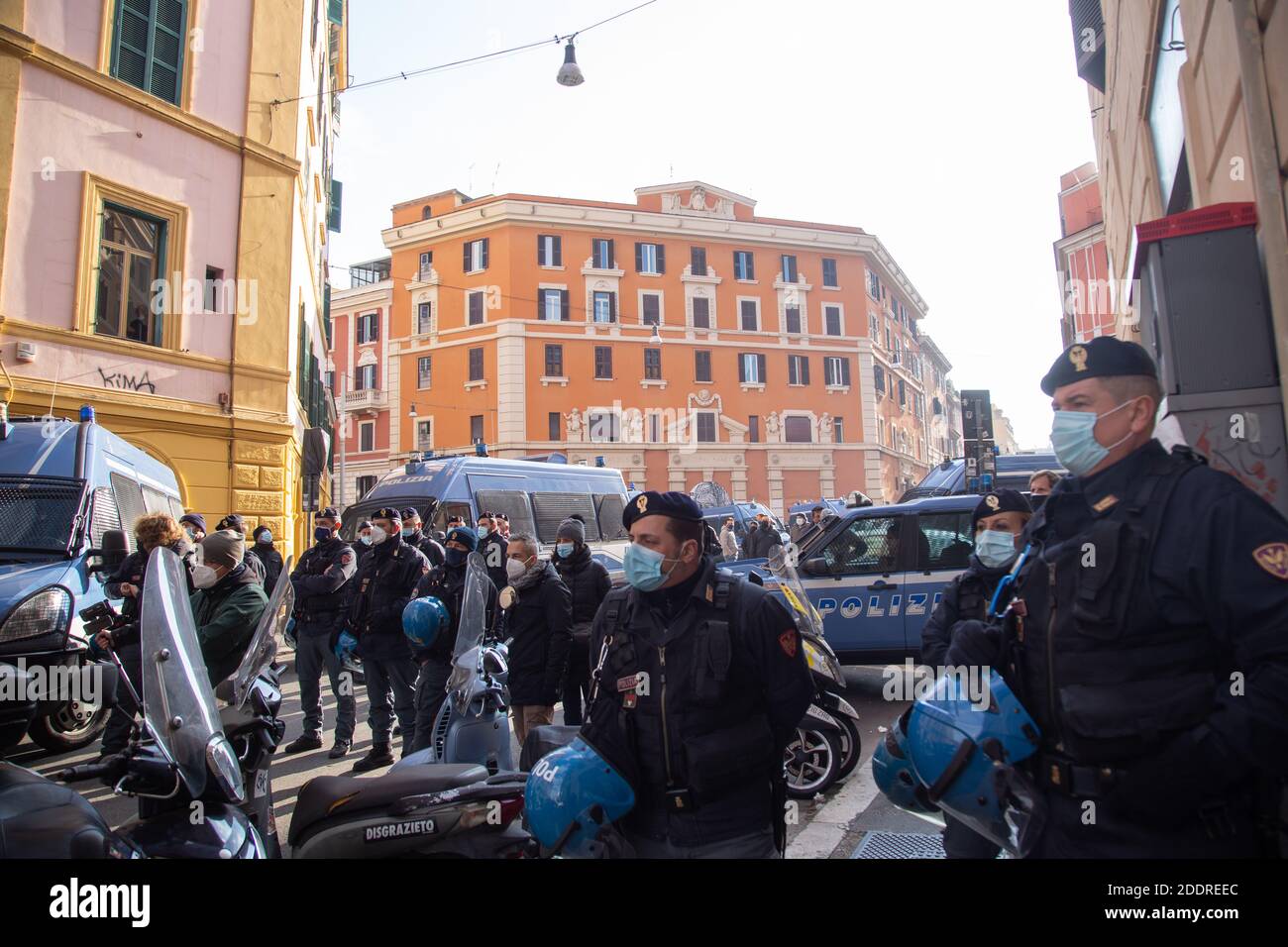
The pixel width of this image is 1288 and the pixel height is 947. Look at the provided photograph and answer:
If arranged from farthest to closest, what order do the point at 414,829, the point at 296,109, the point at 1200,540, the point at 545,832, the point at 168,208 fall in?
the point at 296,109 < the point at 168,208 < the point at 414,829 < the point at 545,832 < the point at 1200,540

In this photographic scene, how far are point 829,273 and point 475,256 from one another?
20.1 metres

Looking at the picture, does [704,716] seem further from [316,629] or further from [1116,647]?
[316,629]

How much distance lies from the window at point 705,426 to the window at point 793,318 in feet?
23.9

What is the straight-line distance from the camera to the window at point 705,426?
4025 cm

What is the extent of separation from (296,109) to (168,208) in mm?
3618

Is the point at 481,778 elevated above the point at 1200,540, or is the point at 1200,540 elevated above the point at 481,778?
the point at 1200,540

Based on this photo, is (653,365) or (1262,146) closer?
(1262,146)

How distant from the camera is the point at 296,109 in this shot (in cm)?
1545

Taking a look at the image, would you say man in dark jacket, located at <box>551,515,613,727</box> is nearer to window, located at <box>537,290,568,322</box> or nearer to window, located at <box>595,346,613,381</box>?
window, located at <box>595,346,613,381</box>

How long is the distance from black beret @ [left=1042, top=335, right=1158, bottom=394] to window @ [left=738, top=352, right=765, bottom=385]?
131 feet

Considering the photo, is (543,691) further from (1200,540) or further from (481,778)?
(1200,540)

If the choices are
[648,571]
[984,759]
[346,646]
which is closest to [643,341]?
[346,646]

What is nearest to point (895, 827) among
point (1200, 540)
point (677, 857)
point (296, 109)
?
point (677, 857)

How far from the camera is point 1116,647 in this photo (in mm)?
1812
